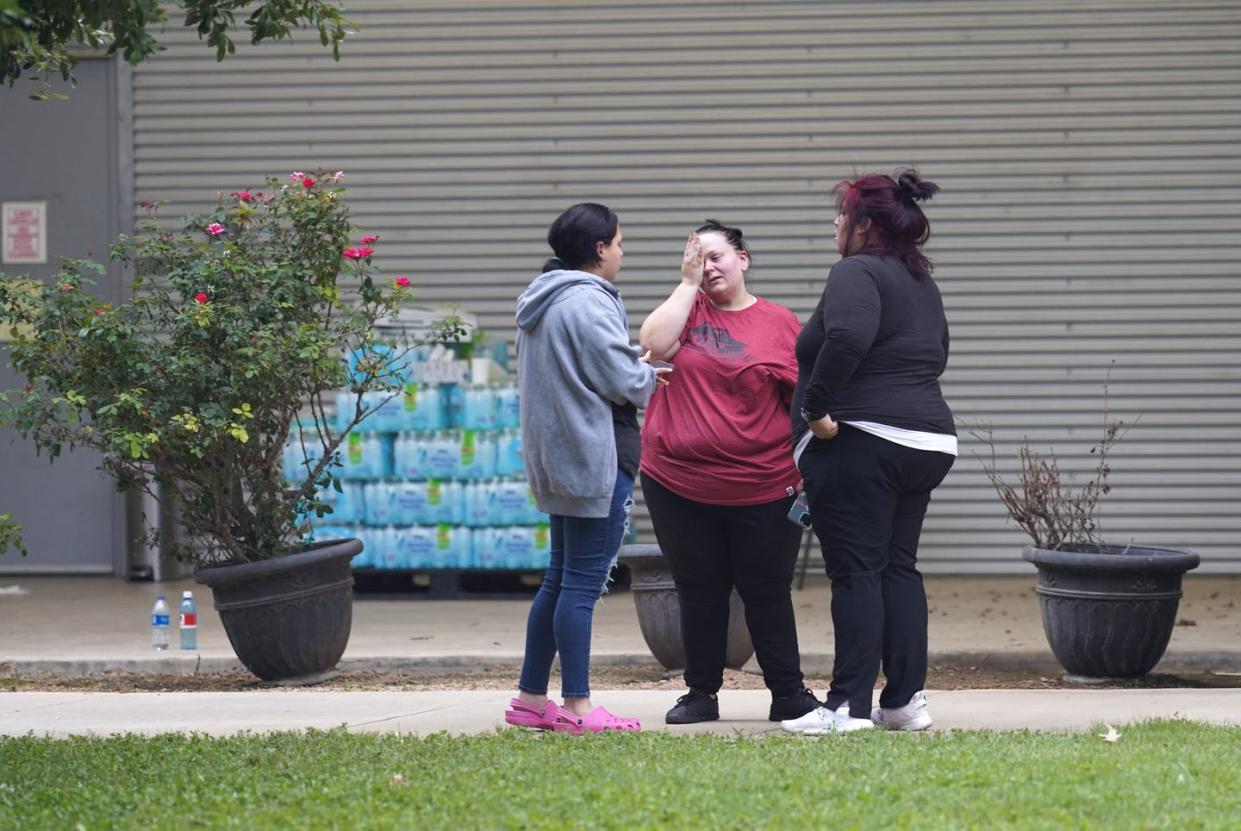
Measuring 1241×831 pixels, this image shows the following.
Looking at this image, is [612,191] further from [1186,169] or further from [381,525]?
[1186,169]

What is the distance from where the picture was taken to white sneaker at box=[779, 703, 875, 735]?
589 cm

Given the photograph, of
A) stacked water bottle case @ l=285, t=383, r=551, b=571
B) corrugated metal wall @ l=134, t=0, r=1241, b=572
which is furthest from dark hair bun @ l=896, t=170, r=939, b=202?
Answer: corrugated metal wall @ l=134, t=0, r=1241, b=572

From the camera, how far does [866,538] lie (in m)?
5.86

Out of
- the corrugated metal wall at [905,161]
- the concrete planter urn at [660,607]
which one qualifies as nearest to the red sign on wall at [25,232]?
the corrugated metal wall at [905,161]

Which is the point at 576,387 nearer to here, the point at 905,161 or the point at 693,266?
the point at 693,266

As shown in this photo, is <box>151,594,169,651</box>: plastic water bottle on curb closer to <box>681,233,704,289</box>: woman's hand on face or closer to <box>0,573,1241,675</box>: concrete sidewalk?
<box>0,573,1241,675</box>: concrete sidewalk

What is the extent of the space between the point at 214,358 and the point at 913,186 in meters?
3.58

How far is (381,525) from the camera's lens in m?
11.4

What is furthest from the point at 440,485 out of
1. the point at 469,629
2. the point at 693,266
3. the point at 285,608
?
the point at 693,266

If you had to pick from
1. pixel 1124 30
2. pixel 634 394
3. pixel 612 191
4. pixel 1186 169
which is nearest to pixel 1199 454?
pixel 1186 169

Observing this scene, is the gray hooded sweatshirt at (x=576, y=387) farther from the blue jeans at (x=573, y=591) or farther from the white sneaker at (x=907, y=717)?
the white sneaker at (x=907, y=717)

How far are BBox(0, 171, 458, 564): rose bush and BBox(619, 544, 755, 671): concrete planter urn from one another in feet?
5.32

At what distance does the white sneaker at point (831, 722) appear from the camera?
19.3 ft

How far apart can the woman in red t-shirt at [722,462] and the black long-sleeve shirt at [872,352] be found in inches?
8.5
